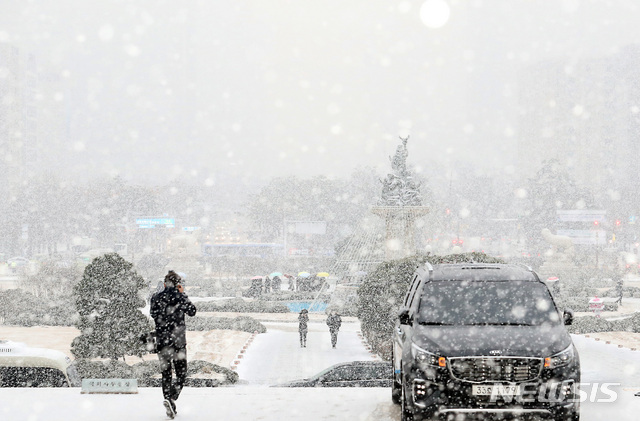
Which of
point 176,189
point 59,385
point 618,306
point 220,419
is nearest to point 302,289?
point 618,306

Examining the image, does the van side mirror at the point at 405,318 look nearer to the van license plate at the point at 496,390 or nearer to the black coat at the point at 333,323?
the van license plate at the point at 496,390

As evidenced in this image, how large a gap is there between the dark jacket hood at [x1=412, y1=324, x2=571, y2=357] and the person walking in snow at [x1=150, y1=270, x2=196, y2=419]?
2.42 metres

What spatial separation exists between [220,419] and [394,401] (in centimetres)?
203

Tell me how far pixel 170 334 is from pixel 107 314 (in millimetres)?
11519

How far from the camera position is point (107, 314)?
18.4 m

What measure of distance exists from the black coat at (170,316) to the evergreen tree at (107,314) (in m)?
11.2

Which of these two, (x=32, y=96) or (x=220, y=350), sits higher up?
(x=32, y=96)

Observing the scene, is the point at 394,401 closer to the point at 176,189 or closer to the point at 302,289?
the point at 302,289

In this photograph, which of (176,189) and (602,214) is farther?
(176,189)

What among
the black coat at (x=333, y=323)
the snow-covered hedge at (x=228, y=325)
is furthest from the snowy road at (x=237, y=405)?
the snow-covered hedge at (x=228, y=325)

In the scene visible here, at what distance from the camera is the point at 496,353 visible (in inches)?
255

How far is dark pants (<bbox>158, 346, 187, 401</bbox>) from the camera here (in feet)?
24.9

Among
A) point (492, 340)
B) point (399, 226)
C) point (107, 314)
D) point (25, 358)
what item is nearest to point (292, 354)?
point (107, 314)

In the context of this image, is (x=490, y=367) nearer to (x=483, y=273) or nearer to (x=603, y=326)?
(x=483, y=273)
